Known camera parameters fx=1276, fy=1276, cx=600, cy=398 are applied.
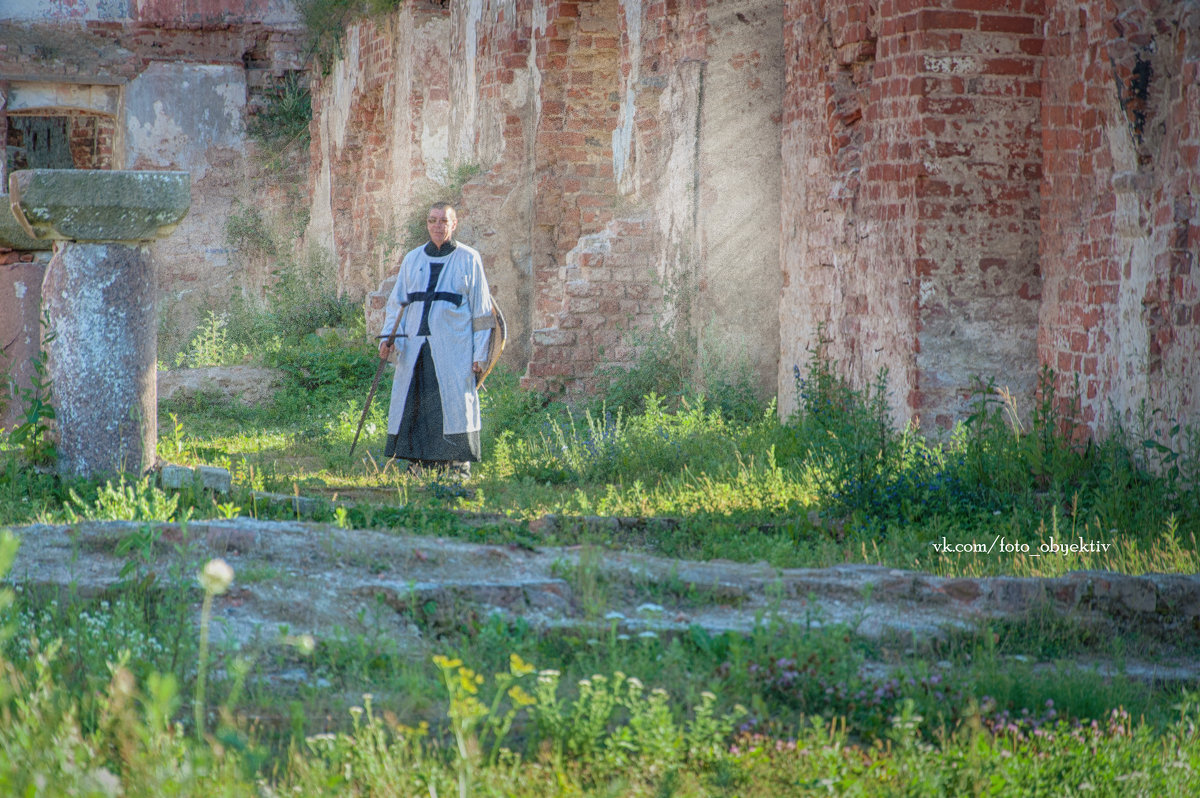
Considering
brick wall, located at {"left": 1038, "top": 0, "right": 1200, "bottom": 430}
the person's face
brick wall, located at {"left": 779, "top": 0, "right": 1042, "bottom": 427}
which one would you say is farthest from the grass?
the person's face

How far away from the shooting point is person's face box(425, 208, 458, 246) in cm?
777

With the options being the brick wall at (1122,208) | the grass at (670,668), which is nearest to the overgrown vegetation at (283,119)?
A: the grass at (670,668)

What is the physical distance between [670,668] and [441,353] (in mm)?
4507

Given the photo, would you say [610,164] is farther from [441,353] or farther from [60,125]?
[60,125]

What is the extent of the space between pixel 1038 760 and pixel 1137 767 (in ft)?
0.81

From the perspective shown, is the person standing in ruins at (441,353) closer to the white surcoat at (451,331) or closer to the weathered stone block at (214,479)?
the white surcoat at (451,331)

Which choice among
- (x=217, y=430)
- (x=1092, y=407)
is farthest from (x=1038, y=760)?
(x=217, y=430)

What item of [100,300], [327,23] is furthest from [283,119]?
[100,300]

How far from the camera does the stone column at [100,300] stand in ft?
20.1

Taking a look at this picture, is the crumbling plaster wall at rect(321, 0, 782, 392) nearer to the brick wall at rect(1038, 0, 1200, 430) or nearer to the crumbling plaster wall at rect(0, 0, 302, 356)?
the brick wall at rect(1038, 0, 1200, 430)

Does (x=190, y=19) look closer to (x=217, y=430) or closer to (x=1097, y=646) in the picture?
(x=217, y=430)

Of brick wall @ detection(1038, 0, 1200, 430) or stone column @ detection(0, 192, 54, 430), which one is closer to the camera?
brick wall @ detection(1038, 0, 1200, 430)

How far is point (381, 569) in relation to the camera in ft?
14.7

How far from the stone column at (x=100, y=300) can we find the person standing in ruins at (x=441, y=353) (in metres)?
1.78
